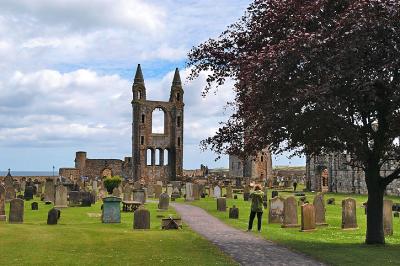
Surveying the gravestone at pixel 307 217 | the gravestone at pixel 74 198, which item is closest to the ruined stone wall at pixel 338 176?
the gravestone at pixel 74 198

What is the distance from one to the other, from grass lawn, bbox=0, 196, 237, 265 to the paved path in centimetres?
42

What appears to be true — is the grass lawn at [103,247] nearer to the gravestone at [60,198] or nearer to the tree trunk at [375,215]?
the tree trunk at [375,215]

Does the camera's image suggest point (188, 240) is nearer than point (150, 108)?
Yes

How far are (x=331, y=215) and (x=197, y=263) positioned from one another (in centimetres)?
1554

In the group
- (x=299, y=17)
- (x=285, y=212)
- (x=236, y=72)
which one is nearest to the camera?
(x=299, y=17)

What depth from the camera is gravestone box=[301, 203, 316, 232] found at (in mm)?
19000

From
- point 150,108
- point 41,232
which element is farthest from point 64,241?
point 150,108

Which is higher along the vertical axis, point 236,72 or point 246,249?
point 236,72

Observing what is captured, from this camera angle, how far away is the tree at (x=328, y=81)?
12.6 m

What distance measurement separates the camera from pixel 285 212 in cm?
2048

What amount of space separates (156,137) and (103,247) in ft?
195

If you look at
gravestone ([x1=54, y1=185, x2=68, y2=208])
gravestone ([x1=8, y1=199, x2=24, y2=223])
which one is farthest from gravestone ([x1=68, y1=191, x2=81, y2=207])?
gravestone ([x1=8, y1=199, x2=24, y2=223])

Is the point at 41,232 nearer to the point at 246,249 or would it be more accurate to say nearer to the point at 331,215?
the point at 246,249

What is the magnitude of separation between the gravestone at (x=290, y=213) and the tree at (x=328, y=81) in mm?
5148
